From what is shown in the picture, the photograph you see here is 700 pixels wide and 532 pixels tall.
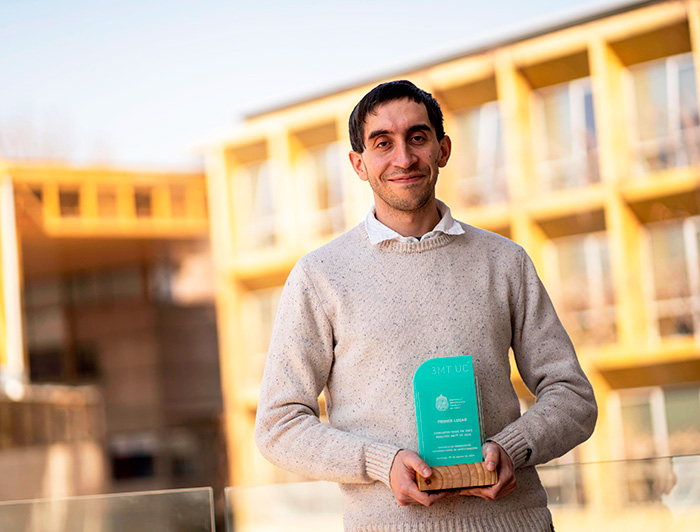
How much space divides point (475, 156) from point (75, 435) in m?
5.67

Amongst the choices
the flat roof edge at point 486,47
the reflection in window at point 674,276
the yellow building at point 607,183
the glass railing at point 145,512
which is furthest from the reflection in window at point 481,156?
the glass railing at point 145,512

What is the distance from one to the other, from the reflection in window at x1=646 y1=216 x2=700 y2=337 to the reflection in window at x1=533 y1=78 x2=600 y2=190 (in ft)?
2.94

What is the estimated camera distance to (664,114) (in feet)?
28.8

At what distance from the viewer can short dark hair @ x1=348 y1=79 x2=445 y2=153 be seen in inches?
58.4

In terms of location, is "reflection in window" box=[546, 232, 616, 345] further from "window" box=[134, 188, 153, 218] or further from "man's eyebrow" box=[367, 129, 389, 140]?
"man's eyebrow" box=[367, 129, 389, 140]

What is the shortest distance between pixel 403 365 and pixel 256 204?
10.2 metres

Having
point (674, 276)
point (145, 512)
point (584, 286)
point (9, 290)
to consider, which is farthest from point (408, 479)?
point (9, 290)

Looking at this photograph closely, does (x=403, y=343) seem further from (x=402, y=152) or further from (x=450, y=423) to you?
(x=402, y=152)

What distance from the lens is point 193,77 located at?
42.3 feet

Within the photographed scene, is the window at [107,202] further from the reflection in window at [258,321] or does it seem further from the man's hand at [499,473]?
the man's hand at [499,473]

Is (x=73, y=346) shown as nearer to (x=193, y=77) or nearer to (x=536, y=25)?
(x=193, y=77)

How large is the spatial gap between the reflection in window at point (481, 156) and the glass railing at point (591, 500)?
7031 millimetres

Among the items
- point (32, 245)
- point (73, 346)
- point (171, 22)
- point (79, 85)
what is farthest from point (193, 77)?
point (73, 346)

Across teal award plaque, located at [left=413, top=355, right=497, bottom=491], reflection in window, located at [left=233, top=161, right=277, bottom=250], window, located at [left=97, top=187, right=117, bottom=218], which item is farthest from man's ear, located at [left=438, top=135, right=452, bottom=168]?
window, located at [left=97, top=187, right=117, bottom=218]
